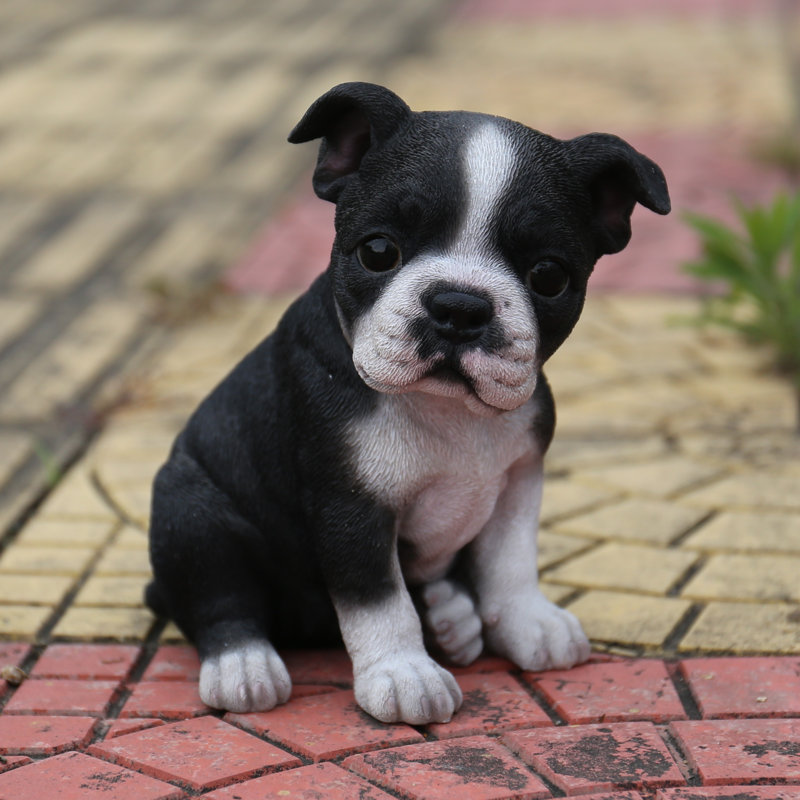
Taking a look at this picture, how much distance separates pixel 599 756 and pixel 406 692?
0.46m

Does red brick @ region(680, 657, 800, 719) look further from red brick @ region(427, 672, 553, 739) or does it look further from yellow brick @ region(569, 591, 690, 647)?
red brick @ region(427, 672, 553, 739)

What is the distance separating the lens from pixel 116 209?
26.0ft

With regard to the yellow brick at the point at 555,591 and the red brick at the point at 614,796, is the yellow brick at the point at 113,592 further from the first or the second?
the red brick at the point at 614,796

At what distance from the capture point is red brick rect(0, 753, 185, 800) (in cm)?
289

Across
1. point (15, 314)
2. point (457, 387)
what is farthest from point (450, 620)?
point (15, 314)

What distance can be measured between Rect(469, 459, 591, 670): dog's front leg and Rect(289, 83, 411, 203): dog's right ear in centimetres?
89

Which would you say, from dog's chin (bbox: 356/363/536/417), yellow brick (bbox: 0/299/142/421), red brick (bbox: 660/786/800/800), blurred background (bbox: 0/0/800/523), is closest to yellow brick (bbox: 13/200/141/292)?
blurred background (bbox: 0/0/800/523)

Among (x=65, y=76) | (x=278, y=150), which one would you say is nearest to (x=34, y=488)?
(x=278, y=150)

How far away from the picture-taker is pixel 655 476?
4.79 m

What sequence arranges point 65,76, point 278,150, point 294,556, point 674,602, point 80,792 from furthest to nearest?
1. point 65,76
2. point 278,150
3. point 674,602
4. point 294,556
5. point 80,792

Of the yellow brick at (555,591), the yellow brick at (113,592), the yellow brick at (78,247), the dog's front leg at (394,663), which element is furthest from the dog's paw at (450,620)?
the yellow brick at (78,247)

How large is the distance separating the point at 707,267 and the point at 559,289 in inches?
115

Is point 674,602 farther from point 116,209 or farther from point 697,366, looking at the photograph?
point 116,209

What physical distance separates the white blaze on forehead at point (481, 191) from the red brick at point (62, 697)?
57.8 inches
